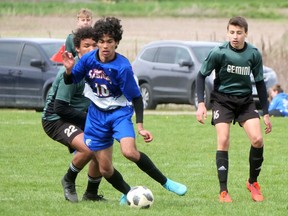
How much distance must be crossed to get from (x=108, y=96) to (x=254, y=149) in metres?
1.73

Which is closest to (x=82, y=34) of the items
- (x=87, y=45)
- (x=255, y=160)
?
(x=87, y=45)

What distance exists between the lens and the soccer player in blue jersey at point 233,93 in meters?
10.5

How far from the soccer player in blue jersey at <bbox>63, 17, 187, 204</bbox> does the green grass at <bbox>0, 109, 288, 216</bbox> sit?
20.5 inches

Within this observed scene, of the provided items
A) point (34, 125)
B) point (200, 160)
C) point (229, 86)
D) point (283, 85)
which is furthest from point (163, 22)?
point (229, 86)

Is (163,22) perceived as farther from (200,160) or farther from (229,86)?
(229,86)

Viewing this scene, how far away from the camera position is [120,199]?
417 inches

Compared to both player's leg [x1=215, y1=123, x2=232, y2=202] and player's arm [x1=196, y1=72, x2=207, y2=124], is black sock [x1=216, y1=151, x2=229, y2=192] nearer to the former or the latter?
player's leg [x1=215, y1=123, x2=232, y2=202]

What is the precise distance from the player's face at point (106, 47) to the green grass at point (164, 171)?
4.46ft

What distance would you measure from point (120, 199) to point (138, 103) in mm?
1182

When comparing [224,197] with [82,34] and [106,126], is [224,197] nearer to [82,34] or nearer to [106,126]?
[106,126]

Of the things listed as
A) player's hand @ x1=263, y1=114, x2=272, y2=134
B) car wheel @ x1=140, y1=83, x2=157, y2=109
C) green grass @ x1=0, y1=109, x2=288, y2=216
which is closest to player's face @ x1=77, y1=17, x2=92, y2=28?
green grass @ x1=0, y1=109, x2=288, y2=216

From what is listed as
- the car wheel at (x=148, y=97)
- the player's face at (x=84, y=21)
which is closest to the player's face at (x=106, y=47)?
the player's face at (x=84, y=21)

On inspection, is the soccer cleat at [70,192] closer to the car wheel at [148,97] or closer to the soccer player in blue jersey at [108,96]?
the soccer player in blue jersey at [108,96]

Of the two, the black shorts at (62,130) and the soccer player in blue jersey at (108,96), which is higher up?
the soccer player in blue jersey at (108,96)
